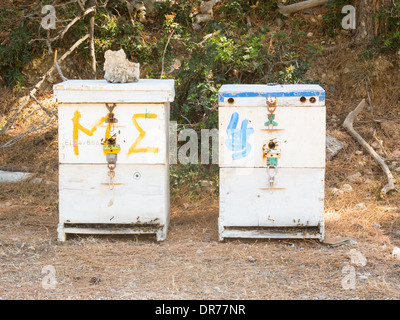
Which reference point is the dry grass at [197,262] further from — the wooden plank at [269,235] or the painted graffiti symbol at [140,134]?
the painted graffiti symbol at [140,134]

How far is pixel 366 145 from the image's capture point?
7.33 metres

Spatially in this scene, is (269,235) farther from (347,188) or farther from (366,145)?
(366,145)

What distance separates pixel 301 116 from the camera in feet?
16.4

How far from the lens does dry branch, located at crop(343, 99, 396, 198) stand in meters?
6.53

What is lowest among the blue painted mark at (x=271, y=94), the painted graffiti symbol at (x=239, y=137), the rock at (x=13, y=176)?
the rock at (x=13, y=176)

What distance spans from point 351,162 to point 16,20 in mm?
5611

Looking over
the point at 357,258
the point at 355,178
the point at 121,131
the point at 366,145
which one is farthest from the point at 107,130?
the point at 366,145

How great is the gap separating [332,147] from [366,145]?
0.42m

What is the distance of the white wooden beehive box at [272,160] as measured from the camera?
4996 millimetres

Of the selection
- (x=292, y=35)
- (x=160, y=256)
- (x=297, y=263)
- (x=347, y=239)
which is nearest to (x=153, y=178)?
(x=160, y=256)

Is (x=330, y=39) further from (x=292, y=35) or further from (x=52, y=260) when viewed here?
(x=52, y=260)

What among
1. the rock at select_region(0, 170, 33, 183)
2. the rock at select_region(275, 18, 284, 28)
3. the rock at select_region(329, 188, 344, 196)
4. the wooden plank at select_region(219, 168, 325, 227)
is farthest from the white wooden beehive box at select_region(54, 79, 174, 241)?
the rock at select_region(275, 18, 284, 28)

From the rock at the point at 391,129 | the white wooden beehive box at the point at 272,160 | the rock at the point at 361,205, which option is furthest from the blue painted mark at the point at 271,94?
the rock at the point at 391,129

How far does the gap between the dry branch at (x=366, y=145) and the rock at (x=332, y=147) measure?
0.24 meters
